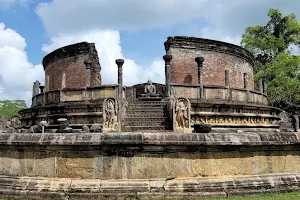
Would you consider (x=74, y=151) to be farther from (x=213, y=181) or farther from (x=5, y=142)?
(x=213, y=181)

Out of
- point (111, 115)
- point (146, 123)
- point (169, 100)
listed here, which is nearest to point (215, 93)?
point (169, 100)

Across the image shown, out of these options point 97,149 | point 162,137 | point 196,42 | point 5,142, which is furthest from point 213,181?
point 196,42

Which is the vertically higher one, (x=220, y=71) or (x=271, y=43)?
(x=271, y=43)

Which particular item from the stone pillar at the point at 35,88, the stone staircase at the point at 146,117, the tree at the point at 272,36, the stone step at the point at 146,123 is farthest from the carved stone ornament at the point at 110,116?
the tree at the point at 272,36

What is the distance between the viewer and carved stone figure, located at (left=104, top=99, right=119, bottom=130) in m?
10.7

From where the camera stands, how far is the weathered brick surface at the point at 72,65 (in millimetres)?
21156

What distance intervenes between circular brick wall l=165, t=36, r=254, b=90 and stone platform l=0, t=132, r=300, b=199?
16034 millimetres

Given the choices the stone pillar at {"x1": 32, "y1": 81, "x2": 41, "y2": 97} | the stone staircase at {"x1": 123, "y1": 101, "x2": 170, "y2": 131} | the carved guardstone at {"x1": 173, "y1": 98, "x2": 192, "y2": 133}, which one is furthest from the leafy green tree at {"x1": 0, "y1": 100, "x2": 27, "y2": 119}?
the carved guardstone at {"x1": 173, "y1": 98, "x2": 192, "y2": 133}

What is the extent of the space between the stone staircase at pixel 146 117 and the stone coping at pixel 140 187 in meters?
7.35

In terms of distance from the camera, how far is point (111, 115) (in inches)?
424

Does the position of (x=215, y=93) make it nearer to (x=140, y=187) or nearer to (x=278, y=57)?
(x=140, y=187)

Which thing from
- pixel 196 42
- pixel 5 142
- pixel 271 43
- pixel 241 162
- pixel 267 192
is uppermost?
pixel 271 43

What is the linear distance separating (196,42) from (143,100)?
6738 mm

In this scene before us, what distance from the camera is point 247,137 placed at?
475 centimetres
